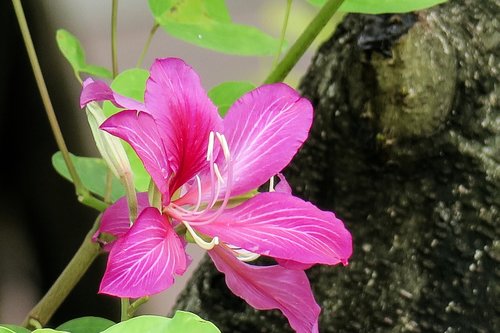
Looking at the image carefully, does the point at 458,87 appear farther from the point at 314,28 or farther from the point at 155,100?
the point at 155,100

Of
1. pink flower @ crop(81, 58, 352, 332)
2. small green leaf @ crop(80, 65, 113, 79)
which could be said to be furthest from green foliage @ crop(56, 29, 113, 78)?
pink flower @ crop(81, 58, 352, 332)

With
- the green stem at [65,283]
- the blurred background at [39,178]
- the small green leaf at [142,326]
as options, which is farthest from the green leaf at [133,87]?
the blurred background at [39,178]

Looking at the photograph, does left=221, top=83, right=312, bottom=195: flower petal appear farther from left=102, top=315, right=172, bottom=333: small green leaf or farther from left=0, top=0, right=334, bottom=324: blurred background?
left=0, top=0, right=334, bottom=324: blurred background

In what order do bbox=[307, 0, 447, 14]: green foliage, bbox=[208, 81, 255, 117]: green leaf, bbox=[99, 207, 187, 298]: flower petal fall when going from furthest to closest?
1. bbox=[208, 81, 255, 117]: green leaf
2. bbox=[307, 0, 447, 14]: green foliage
3. bbox=[99, 207, 187, 298]: flower petal

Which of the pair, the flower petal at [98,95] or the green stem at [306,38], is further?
the green stem at [306,38]

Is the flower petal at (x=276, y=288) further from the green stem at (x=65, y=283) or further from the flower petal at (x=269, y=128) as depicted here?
the green stem at (x=65, y=283)

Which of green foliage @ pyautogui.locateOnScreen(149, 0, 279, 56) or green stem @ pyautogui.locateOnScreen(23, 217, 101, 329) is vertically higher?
green foliage @ pyautogui.locateOnScreen(149, 0, 279, 56)

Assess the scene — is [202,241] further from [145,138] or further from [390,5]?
[390,5]
